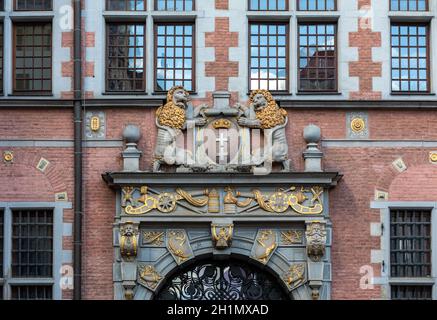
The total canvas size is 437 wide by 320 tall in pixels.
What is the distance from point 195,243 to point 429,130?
462cm

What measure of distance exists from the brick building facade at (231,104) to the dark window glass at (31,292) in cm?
2

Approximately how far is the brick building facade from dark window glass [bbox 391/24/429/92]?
18 millimetres

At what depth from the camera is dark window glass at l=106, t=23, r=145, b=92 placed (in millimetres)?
34125

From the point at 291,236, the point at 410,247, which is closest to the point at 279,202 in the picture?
the point at 291,236

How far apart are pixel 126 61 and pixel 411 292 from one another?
6523 millimetres

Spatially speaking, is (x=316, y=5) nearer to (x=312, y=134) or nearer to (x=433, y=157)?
(x=312, y=134)

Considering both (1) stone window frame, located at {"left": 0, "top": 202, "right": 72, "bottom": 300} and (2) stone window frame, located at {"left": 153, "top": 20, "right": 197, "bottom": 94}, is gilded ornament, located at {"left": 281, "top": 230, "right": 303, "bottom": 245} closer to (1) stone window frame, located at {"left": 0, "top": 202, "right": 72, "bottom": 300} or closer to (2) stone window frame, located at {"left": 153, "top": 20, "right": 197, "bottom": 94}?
(2) stone window frame, located at {"left": 153, "top": 20, "right": 197, "bottom": 94}

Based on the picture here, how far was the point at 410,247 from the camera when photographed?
33594 mm

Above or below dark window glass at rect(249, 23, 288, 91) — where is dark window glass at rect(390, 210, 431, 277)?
below

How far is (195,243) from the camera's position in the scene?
3341cm

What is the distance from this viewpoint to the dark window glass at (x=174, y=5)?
3425 cm

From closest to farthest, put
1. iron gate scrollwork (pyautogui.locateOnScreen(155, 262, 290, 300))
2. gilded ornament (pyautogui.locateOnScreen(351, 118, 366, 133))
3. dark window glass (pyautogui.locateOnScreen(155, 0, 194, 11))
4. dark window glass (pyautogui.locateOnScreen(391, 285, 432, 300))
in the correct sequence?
dark window glass (pyautogui.locateOnScreen(391, 285, 432, 300)), iron gate scrollwork (pyautogui.locateOnScreen(155, 262, 290, 300)), gilded ornament (pyautogui.locateOnScreen(351, 118, 366, 133)), dark window glass (pyautogui.locateOnScreen(155, 0, 194, 11))

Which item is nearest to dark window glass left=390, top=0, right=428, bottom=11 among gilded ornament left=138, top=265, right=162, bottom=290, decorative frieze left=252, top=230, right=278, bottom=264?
decorative frieze left=252, top=230, right=278, bottom=264

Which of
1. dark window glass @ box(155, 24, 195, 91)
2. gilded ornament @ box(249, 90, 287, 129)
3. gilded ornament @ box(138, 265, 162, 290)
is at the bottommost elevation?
gilded ornament @ box(138, 265, 162, 290)
